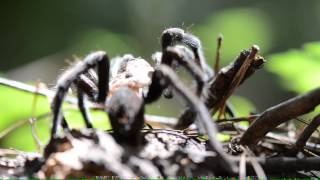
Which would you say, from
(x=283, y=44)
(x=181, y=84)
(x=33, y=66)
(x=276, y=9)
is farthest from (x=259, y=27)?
(x=181, y=84)

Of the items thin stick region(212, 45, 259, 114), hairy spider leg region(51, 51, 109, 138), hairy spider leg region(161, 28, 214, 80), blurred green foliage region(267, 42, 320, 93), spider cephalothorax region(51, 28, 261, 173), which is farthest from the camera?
blurred green foliage region(267, 42, 320, 93)

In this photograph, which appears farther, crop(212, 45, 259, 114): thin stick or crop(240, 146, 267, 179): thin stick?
crop(212, 45, 259, 114): thin stick

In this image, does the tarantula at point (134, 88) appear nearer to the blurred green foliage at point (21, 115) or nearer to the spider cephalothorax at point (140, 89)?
the spider cephalothorax at point (140, 89)

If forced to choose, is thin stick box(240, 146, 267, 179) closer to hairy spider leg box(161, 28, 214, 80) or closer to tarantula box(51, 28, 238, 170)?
tarantula box(51, 28, 238, 170)

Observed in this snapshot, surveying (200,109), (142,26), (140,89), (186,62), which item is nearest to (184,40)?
(140,89)

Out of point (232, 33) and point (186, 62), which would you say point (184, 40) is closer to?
point (186, 62)

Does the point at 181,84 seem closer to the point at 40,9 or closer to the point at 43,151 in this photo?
the point at 43,151

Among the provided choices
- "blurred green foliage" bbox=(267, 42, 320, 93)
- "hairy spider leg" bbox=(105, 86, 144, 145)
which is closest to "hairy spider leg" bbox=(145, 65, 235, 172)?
"hairy spider leg" bbox=(105, 86, 144, 145)
